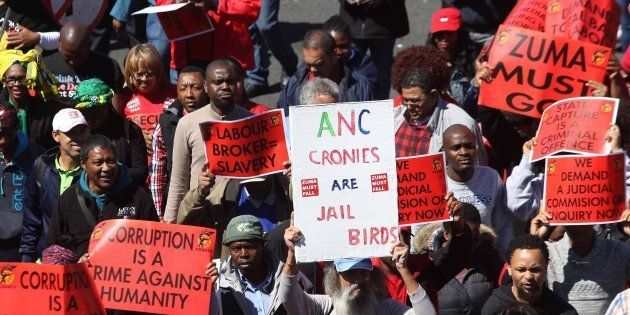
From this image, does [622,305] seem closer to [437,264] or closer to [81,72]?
[437,264]

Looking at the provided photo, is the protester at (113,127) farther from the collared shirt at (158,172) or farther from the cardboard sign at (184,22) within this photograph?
A: the cardboard sign at (184,22)

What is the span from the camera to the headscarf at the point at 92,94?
9.99 meters

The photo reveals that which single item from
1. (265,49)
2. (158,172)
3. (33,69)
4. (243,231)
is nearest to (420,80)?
(158,172)

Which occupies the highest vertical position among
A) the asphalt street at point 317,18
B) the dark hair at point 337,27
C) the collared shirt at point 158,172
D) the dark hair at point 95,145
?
the asphalt street at point 317,18

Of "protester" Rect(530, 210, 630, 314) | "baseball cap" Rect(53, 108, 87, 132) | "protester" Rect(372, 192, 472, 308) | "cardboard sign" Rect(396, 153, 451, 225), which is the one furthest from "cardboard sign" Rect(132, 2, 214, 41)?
"protester" Rect(530, 210, 630, 314)

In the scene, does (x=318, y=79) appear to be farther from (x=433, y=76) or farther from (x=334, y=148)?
(x=334, y=148)

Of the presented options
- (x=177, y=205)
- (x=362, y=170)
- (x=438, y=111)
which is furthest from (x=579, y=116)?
(x=177, y=205)

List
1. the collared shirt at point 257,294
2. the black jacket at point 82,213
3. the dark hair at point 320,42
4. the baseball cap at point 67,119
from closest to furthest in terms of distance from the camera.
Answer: the collared shirt at point 257,294
the black jacket at point 82,213
the baseball cap at point 67,119
the dark hair at point 320,42

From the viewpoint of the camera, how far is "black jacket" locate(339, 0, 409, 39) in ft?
42.2

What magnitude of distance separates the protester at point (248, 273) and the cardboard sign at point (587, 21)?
2.93m

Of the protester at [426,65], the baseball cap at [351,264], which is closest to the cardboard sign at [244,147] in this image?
the baseball cap at [351,264]

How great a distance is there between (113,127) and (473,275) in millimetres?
2783

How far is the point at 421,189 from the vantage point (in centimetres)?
864

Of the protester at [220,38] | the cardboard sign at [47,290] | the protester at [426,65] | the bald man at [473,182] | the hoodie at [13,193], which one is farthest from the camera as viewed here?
the protester at [220,38]
